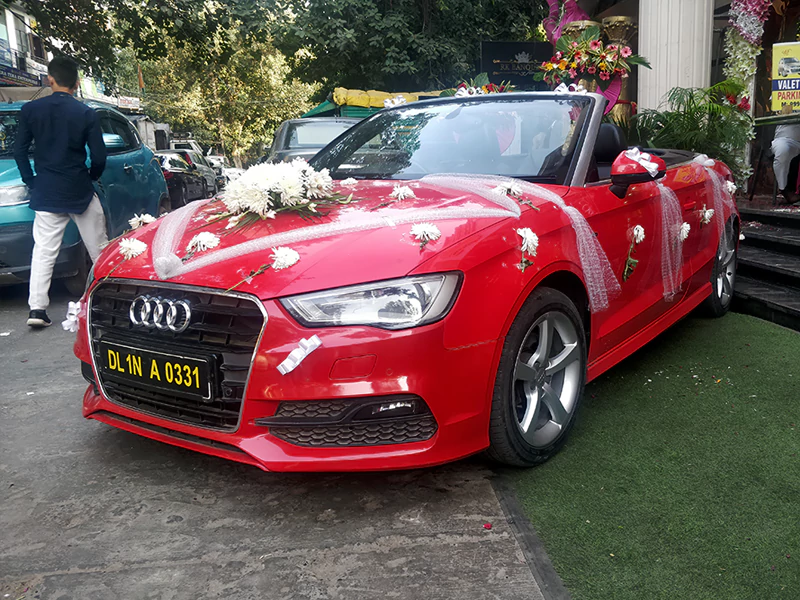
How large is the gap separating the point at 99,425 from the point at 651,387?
2747mm

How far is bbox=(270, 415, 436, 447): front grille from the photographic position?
2391 mm

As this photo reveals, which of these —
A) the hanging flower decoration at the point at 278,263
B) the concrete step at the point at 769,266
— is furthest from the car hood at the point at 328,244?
the concrete step at the point at 769,266

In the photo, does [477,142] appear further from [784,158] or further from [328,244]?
[784,158]

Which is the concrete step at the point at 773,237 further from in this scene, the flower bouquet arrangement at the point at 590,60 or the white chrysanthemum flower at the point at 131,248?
the white chrysanthemum flower at the point at 131,248

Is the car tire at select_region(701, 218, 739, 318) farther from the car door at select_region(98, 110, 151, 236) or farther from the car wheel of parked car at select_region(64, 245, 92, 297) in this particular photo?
the car door at select_region(98, 110, 151, 236)

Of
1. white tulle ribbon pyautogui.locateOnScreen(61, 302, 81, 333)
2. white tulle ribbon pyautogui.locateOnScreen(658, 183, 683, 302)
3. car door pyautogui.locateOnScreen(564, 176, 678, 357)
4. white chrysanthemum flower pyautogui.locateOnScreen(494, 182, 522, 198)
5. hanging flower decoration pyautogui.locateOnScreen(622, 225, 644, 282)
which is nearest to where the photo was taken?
white chrysanthemum flower pyautogui.locateOnScreen(494, 182, 522, 198)

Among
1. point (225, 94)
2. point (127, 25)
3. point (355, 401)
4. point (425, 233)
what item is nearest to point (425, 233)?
point (425, 233)

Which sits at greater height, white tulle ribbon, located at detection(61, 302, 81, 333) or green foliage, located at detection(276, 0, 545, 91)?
green foliage, located at detection(276, 0, 545, 91)

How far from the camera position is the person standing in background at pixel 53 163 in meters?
5.31

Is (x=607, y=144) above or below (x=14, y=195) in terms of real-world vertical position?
above

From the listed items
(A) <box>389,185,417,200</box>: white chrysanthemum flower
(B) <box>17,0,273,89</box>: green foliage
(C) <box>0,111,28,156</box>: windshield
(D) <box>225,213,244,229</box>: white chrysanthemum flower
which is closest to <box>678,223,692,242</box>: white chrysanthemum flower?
(A) <box>389,185,417,200</box>: white chrysanthemum flower

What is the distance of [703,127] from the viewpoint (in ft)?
25.6

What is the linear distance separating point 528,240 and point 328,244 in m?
0.74

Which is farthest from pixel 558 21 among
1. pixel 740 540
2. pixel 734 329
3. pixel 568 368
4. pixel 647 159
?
pixel 740 540
